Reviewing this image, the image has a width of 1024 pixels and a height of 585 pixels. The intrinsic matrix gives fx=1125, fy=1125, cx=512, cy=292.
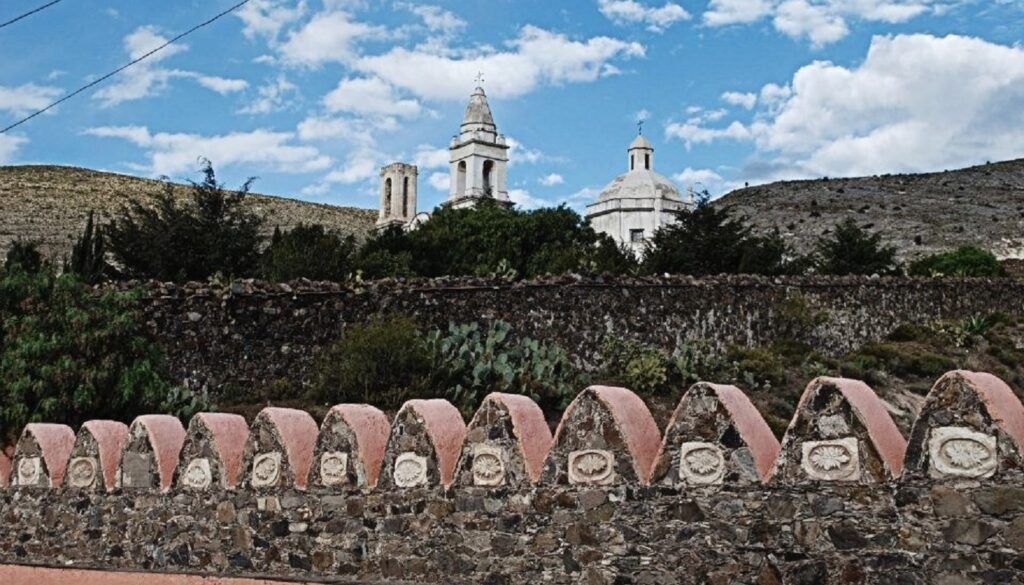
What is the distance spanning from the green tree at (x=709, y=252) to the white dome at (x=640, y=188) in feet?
84.4

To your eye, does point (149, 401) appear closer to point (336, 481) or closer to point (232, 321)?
point (232, 321)

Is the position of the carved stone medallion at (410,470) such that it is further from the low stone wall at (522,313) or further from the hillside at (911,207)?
the hillside at (911,207)

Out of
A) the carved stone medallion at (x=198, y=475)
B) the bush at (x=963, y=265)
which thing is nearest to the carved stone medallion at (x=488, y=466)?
the carved stone medallion at (x=198, y=475)

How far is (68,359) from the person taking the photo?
11391 millimetres

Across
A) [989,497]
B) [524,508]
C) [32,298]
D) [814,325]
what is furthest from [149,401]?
[814,325]

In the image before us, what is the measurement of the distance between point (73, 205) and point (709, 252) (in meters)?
51.4

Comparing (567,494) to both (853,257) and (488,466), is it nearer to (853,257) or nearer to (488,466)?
(488,466)

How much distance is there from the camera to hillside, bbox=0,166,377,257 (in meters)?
60.0

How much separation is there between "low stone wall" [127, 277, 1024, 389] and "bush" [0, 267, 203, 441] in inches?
105

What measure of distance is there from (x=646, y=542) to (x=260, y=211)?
71.8 meters

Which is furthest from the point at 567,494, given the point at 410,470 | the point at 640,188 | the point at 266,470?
the point at 640,188

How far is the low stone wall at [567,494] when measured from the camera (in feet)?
14.9

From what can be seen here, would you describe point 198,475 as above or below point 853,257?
below

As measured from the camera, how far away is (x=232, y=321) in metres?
16.4
